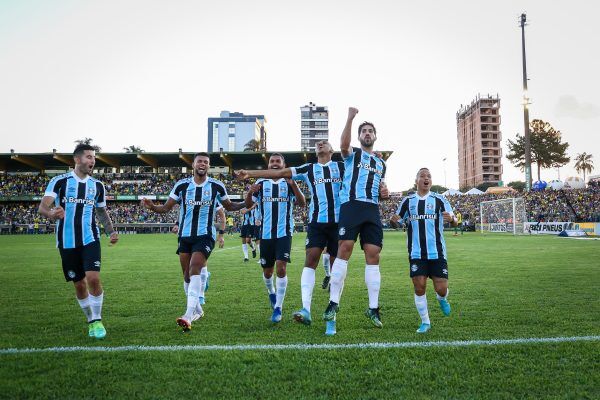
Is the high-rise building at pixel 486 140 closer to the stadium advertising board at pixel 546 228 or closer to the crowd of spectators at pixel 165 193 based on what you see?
the crowd of spectators at pixel 165 193

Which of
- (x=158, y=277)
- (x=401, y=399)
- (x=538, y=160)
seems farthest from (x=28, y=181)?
(x=538, y=160)

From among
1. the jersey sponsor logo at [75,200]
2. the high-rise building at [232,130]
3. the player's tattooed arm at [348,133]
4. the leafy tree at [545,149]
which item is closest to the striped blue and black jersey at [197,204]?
the jersey sponsor logo at [75,200]

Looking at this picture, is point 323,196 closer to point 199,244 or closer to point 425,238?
point 425,238

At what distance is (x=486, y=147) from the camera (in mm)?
123625

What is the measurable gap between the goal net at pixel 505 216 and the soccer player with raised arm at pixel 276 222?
37292 millimetres

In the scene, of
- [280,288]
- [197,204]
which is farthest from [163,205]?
[280,288]

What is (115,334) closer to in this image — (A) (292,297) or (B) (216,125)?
(A) (292,297)

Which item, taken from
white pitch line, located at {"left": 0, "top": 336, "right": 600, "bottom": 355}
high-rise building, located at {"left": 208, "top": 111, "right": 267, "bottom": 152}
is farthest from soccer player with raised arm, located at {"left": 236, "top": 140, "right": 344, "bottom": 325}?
high-rise building, located at {"left": 208, "top": 111, "right": 267, "bottom": 152}

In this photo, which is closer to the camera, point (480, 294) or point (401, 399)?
point (401, 399)

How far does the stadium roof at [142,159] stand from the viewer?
54.2 metres

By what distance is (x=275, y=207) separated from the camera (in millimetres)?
6949

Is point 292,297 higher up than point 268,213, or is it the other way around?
point 268,213

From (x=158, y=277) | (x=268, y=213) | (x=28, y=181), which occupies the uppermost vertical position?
(x=28, y=181)

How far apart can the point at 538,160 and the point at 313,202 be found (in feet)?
283
